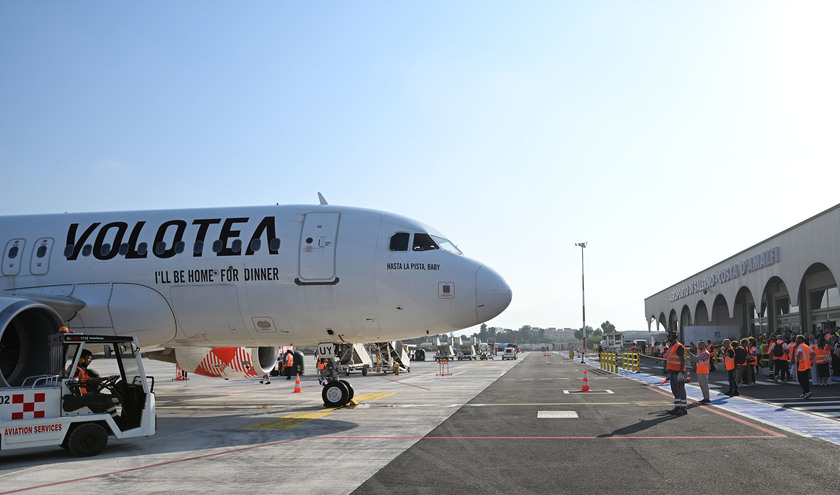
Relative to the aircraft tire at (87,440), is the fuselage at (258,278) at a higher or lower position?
higher

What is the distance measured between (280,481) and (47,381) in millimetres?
4984

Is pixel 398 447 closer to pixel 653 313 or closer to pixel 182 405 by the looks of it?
pixel 182 405

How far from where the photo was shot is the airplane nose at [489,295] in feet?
48.2

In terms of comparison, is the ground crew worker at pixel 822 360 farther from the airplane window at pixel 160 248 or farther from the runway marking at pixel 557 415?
the airplane window at pixel 160 248

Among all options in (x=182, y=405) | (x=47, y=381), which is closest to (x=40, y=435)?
(x=47, y=381)

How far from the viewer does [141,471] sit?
936 cm

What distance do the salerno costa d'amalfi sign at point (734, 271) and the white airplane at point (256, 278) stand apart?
3185 cm

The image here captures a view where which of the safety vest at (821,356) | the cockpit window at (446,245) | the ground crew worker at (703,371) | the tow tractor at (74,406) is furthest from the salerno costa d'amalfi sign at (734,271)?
the tow tractor at (74,406)

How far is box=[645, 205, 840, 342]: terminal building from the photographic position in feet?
110

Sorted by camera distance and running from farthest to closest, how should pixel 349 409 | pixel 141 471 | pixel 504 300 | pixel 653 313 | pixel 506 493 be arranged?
pixel 653 313 → pixel 349 409 → pixel 504 300 → pixel 141 471 → pixel 506 493

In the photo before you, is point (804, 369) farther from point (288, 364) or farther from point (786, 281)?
point (288, 364)

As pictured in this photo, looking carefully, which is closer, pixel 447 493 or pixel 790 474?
pixel 447 493

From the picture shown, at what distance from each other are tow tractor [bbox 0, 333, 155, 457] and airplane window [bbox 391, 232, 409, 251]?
→ 5812 millimetres

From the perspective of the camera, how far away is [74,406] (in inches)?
425
